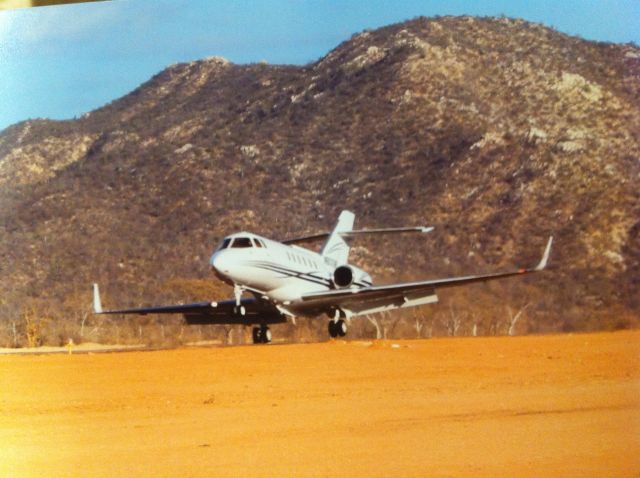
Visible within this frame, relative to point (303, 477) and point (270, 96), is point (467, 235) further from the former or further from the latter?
point (303, 477)

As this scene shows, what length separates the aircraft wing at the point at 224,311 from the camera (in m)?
25.6

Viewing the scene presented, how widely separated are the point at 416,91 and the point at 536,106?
5.13m

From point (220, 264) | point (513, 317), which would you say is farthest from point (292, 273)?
point (513, 317)

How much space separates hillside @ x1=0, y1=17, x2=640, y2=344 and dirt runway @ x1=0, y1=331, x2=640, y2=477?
661 inches

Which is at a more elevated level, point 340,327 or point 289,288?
point 289,288

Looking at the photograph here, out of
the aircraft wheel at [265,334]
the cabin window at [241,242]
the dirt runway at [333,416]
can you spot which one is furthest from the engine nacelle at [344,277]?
the dirt runway at [333,416]

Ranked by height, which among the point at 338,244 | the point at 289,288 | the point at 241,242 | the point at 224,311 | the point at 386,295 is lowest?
the point at 224,311

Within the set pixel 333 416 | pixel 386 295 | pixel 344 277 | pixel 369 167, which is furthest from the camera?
pixel 369 167

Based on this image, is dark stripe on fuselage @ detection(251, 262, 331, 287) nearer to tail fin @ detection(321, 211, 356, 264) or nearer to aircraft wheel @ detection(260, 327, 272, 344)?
aircraft wheel @ detection(260, 327, 272, 344)

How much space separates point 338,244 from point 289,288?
4.86 meters

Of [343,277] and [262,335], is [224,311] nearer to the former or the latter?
[262,335]

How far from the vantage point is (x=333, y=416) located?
1047 centimetres

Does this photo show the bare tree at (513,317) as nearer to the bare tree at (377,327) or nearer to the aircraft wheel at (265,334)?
the bare tree at (377,327)

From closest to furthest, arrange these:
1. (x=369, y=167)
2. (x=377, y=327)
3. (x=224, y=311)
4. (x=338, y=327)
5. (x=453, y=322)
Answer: (x=224, y=311), (x=338, y=327), (x=453, y=322), (x=377, y=327), (x=369, y=167)
